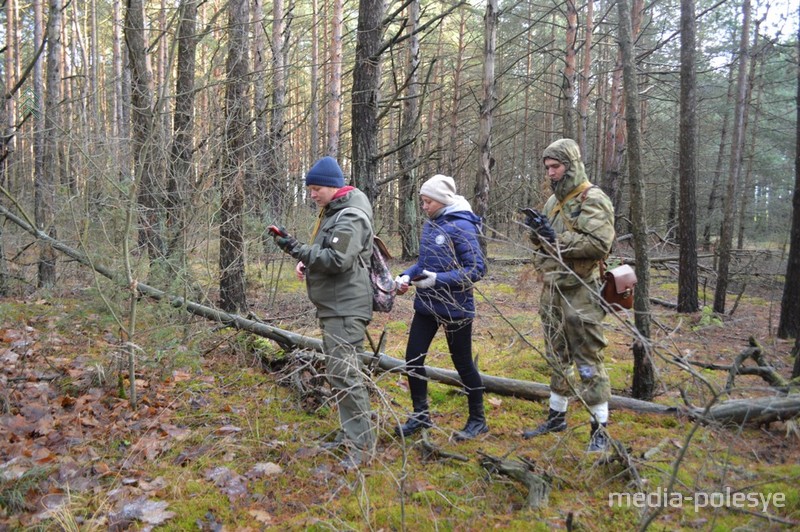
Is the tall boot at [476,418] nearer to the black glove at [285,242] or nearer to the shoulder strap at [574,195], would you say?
the shoulder strap at [574,195]

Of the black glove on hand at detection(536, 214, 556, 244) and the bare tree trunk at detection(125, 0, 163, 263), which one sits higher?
the bare tree trunk at detection(125, 0, 163, 263)

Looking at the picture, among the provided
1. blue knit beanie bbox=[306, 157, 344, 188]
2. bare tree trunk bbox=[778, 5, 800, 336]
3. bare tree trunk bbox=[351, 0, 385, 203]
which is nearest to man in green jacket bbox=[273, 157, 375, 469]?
blue knit beanie bbox=[306, 157, 344, 188]

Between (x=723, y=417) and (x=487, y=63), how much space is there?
6.66 metres

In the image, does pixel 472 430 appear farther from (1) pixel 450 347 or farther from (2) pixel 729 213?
(2) pixel 729 213

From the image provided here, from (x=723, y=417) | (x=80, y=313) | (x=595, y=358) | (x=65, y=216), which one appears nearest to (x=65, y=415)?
(x=80, y=313)

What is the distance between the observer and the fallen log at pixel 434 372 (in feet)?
11.9

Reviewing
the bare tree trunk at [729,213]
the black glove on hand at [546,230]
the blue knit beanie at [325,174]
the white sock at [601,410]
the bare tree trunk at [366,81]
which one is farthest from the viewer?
the bare tree trunk at [729,213]

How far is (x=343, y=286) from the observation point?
3.59 metres

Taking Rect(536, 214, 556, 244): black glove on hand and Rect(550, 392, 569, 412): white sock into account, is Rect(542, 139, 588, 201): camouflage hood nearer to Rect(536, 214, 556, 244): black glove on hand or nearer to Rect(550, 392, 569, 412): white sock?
Rect(536, 214, 556, 244): black glove on hand

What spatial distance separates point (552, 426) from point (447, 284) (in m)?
1.39

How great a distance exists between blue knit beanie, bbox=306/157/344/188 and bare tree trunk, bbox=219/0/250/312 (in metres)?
2.33

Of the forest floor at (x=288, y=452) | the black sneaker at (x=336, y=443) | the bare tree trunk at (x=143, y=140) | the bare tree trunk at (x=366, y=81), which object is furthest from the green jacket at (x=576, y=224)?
the bare tree trunk at (x=366, y=81)

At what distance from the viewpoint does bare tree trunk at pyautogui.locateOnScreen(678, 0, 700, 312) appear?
8.69 m

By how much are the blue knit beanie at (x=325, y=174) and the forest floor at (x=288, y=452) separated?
1.29 meters
